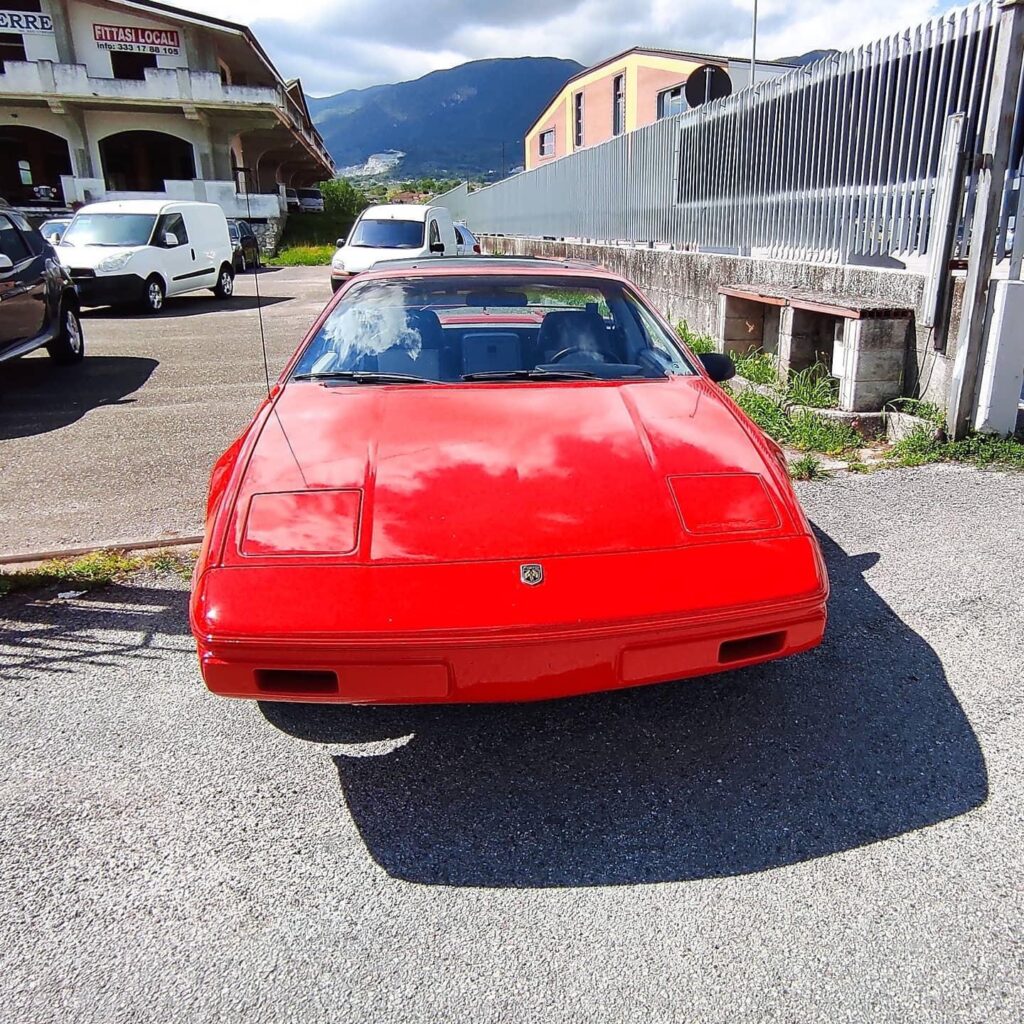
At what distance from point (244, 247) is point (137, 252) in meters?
12.2

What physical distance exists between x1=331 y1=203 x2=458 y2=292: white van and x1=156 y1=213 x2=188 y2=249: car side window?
284cm

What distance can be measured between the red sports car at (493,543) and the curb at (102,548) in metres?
1.37

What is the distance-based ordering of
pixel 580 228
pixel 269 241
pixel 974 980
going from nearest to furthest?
pixel 974 980, pixel 580 228, pixel 269 241

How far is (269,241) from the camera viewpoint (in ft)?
108

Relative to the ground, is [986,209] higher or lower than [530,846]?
higher

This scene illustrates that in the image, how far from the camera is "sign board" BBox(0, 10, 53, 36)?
103 feet

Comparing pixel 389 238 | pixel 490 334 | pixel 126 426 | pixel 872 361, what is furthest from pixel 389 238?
pixel 490 334

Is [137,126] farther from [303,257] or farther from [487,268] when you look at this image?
[487,268]

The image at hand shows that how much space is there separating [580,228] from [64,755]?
1353cm

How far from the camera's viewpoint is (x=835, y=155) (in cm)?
699

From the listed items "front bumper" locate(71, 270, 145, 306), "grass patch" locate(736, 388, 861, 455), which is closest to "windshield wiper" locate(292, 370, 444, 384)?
"grass patch" locate(736, 388, 861, 455)

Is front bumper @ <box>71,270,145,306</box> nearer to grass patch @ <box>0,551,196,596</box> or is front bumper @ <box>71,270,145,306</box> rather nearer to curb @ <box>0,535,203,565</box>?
curb @ <box>0,535,203,565</box>

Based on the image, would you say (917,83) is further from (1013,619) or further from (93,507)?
(93,507)

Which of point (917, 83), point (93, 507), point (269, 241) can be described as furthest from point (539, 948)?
point (269, 241)
